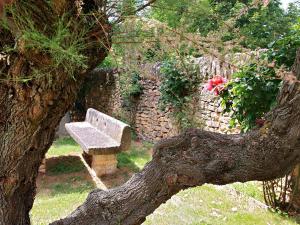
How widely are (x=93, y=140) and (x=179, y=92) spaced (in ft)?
7.39

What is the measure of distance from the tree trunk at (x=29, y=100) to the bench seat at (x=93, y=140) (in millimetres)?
4063

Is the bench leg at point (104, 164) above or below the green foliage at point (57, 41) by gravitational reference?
below

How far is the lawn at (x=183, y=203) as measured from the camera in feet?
13.8

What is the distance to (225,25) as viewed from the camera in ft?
5.95

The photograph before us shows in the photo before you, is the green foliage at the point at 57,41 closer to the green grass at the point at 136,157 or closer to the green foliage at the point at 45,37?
the green foliage at the point at 45,37

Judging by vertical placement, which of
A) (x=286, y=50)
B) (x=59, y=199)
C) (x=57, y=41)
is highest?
(x=286, y=50)

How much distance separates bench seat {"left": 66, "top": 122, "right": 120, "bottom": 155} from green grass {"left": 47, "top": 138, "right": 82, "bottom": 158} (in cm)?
65

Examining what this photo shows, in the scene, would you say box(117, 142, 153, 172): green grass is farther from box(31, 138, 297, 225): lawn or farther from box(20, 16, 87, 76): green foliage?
box(20, 16, 87, 76): green foliage

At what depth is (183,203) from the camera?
4816mm

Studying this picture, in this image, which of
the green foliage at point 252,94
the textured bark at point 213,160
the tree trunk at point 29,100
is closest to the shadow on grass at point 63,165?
the green foliage at point 252,94

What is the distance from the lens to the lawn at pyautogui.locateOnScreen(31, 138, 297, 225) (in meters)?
4.20

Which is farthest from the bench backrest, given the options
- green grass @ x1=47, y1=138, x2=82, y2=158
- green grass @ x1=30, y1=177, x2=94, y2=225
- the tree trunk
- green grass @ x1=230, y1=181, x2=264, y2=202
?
the tree trunk

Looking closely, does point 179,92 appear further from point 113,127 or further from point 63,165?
point 63,165

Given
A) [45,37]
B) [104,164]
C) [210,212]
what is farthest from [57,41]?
[104,164]
